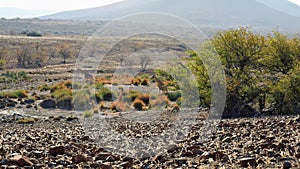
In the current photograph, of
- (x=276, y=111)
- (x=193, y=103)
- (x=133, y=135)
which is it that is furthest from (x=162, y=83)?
(x=133, y=135)

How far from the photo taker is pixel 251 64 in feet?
51.3

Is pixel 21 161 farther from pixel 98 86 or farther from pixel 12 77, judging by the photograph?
pixel 12 77

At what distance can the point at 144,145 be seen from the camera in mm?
8438

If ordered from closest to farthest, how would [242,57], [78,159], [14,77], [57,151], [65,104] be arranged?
[78,159]
[57,151]
[242,57]
[65,104]
[14,77]

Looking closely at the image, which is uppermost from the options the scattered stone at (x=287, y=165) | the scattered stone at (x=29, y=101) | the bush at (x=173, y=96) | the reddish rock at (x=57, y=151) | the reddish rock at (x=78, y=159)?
the scattered stone at (x=287, y=165)

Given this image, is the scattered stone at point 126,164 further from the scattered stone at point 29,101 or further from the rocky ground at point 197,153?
the scattered stone at point 29,101

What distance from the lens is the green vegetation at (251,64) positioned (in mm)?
15086

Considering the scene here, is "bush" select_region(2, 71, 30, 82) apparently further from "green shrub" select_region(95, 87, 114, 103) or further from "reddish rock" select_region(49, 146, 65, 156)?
"reddish rock" select_region(49, 146, 65, 156)

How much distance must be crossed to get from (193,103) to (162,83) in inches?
279

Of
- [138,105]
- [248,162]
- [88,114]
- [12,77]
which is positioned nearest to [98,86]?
[138,105]

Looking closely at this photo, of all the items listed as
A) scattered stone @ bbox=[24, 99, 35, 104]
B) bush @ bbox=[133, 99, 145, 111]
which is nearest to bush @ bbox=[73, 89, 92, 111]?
bush @ bbox=[133, 99, 145, 111]

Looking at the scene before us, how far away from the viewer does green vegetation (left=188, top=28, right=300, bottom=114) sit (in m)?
15.1

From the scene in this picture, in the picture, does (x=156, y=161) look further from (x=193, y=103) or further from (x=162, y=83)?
(x=162, y=83)

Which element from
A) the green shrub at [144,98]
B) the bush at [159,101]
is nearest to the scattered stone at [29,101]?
the green shrub at [144,98]
